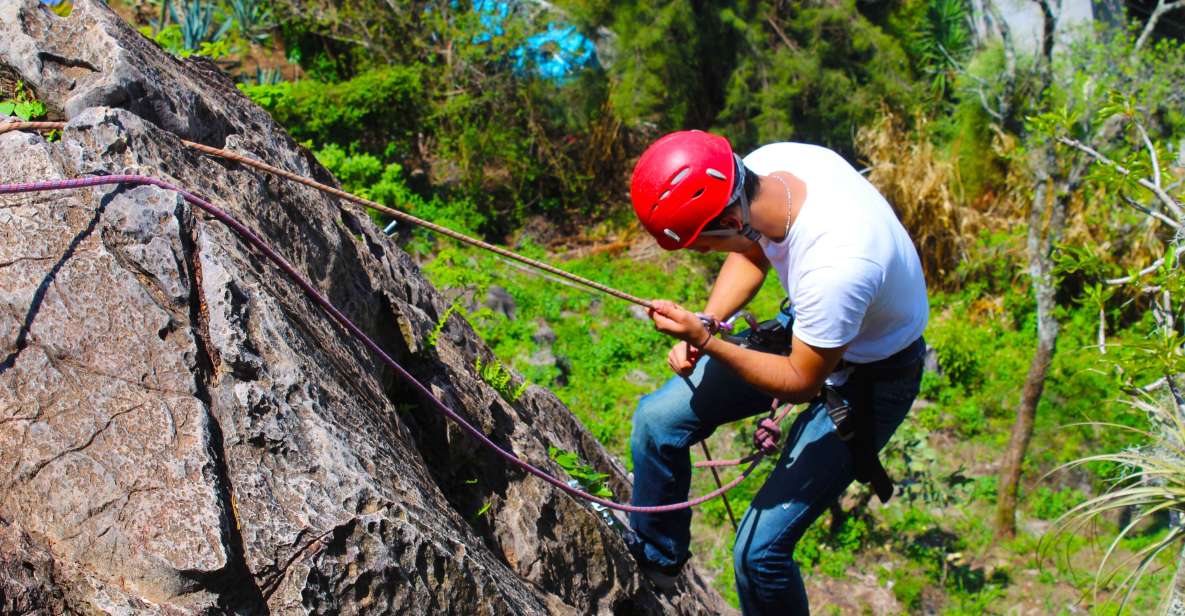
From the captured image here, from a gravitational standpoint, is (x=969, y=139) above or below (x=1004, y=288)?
above

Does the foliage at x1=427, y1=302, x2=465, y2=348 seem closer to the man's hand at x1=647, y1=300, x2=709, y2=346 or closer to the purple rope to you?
the purple rope

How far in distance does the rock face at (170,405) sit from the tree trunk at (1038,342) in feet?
14.4

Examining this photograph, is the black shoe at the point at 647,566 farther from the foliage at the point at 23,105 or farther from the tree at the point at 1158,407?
the foliage at the point at 23,105

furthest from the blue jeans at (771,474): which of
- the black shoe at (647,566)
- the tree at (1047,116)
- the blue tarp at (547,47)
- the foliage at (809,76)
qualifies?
the blue tarp at (547,47)

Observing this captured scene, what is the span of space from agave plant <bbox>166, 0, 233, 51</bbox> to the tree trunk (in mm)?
7089

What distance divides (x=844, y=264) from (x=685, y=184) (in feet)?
1.67

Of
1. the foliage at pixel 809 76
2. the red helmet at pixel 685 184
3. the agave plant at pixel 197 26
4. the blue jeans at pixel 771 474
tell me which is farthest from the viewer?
the foliage at pixel 809 76

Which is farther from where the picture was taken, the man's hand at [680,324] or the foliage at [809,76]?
the foliage at [809,76]

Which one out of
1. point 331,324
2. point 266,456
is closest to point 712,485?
point 331,324

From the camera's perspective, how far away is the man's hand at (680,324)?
2.87 m

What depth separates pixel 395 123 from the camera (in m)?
9.81

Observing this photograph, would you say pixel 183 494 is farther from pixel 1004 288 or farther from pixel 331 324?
pixel 1004 288

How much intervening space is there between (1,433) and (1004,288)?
8664 millimetres

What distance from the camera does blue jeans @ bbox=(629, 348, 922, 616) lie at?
3.28m
